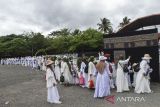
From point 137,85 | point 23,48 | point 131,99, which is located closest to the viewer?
point 131,99

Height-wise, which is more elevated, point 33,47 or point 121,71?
point 33,47

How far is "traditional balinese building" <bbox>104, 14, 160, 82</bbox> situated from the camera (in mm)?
18781

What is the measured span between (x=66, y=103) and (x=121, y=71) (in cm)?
385

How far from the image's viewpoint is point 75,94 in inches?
595

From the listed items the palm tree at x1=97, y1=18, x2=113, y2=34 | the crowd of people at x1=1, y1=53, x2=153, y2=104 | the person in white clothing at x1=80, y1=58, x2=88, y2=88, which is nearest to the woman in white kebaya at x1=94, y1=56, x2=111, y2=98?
the crowd of people at x1=1, y1=53, x2=153, y2=104

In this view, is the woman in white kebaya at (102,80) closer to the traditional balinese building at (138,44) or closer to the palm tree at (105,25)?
the traditional balinese building at (138,44)

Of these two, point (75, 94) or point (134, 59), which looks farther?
point (134, 59)

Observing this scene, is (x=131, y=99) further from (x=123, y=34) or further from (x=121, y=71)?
(x=123, y=34)

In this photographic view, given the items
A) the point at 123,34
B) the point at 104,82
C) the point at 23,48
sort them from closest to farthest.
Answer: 1. the point at 104,82
2. the point at 123,34
3. the point at 23,48

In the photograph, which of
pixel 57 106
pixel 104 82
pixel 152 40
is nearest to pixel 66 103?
pixel 57 106

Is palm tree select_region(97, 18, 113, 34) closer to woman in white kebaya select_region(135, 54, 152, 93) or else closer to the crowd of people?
the crowd of people

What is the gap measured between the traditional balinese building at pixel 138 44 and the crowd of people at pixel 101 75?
2022 mm

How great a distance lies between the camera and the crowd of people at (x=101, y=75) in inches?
514

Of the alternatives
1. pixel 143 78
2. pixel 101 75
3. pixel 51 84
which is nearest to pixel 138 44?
pixel 143 78
